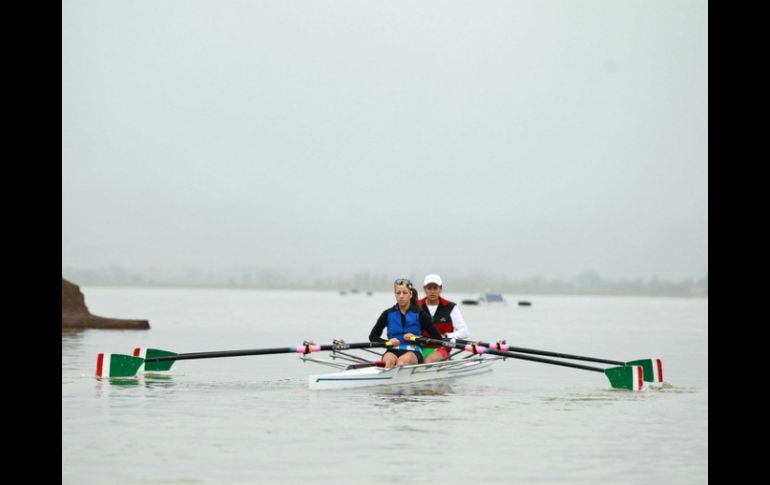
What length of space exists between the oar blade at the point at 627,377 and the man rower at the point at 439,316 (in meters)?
3.10

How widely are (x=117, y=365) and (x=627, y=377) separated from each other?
9.82m

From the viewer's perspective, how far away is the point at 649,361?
65.4 ft

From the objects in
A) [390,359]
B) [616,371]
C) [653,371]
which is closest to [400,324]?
[390,359]

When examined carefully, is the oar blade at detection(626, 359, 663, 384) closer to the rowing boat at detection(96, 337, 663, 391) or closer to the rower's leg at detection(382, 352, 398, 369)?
the rowing boat at detection(96, 337, 663, 391)

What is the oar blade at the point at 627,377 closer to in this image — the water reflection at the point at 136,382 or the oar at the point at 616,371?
the oar at the point at 616,371

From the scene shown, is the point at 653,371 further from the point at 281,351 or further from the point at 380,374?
the point at 281,351

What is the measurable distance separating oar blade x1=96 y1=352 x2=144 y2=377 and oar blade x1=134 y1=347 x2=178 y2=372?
584 millimetres

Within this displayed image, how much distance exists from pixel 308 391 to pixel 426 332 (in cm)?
260

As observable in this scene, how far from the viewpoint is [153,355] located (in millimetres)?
19312

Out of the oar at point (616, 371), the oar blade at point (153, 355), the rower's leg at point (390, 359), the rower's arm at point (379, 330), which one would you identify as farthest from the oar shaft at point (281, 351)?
the oar at point (616, 371)

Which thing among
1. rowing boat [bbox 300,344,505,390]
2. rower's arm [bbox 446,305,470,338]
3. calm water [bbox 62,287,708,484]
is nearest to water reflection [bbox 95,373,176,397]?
calm water [bbox 62,287,708,484]

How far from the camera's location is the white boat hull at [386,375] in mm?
17078
